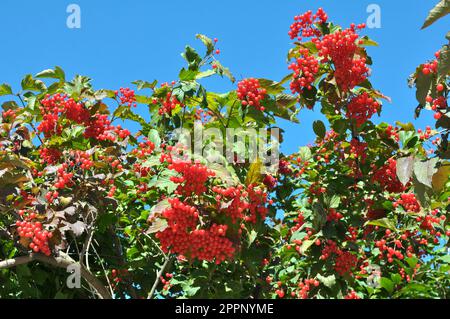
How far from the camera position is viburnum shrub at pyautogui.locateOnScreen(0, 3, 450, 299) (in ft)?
14.4

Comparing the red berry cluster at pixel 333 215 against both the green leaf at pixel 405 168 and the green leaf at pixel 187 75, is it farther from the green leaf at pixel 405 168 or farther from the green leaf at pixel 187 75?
the green leaf at pixel 187 75

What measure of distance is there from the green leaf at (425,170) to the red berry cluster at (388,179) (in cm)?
133

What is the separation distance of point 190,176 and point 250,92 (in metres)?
1.21

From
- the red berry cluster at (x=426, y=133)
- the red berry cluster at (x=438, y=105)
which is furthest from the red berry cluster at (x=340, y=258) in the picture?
the red berry cluster at (x=426, y=133)

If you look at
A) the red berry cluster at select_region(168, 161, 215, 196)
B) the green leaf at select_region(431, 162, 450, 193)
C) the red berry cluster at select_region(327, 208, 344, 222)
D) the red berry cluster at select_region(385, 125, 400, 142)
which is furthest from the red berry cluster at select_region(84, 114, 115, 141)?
the green leaf at select_region(431, 162, 450, 193)

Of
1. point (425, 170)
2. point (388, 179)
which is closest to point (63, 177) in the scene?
point (425, 170)

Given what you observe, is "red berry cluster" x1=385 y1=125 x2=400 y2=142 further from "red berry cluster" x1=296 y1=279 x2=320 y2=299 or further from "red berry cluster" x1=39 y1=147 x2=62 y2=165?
"red berry cluster" x1=39 y1=147 x2=62 y2=165

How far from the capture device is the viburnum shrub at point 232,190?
4.40 meters

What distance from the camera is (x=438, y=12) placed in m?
3.55

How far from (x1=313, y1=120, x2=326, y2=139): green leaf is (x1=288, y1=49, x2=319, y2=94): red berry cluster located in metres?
0.69

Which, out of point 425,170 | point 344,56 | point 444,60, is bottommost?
point 425,170

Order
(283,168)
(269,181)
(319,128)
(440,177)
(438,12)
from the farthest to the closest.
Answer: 1. (319,128)
2. (283,168)
3. (269,181)
4. (440,177)
5. (438,12)

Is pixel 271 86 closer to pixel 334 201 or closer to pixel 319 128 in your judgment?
pixel 319 128

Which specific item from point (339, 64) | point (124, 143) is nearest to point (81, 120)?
point (124, 143)
